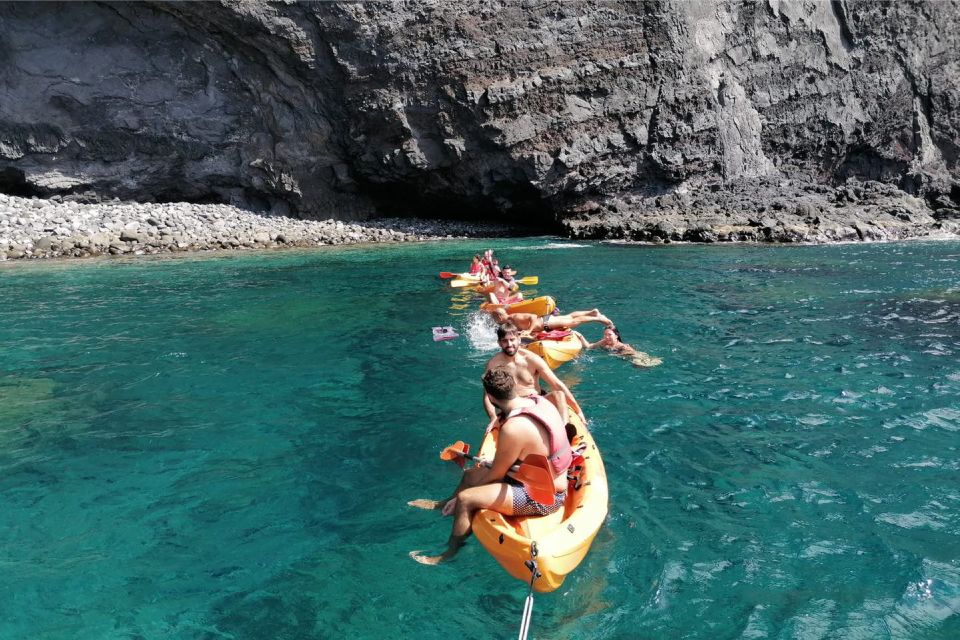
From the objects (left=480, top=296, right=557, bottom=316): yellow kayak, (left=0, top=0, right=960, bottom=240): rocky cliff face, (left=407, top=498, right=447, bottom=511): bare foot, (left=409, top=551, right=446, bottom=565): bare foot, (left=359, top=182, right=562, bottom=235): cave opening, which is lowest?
(left=409, top=551, right=446, bottom=565): bare foot

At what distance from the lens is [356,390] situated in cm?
770

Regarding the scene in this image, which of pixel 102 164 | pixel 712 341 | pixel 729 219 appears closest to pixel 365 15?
pixel 102 164

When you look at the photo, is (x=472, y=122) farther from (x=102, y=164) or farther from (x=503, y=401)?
(x=503, y=401)

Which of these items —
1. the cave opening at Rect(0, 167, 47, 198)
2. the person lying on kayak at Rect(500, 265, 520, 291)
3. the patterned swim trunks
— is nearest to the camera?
the patterned swim trunks

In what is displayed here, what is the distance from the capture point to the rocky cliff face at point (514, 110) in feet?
85.4

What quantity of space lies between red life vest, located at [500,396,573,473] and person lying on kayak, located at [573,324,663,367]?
4.47 meters

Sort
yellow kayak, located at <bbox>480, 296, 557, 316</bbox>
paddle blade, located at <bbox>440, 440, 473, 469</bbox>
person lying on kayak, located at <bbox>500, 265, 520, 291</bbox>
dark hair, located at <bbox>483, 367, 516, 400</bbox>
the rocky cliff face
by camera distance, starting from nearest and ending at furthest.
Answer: dark hair, located at <bbox>483, 367, 516, 400</bbox> → paddle blade, located at <bbox>440, 440, 473, 469</bbox> → yellow kayak, located at <bbox>480, 296, 557, 316</bbox> → person lying on kayak, located at <bbox>500, 265, 520, 291</bbox> → the rocky cliff face

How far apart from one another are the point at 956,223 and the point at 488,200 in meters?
20.4

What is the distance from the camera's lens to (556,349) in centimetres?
809

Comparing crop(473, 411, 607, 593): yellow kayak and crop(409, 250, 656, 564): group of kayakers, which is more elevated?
crop(409, 250, 656, 564): group of kayakers

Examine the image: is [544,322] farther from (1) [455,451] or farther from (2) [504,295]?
(1) [455,451]

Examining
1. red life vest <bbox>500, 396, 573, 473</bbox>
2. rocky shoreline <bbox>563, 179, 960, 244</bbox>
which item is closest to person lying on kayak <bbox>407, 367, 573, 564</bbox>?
→ red life vest <bbox>500, 396, 573, 473</bbox>

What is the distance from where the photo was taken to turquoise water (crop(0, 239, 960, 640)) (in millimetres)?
3697

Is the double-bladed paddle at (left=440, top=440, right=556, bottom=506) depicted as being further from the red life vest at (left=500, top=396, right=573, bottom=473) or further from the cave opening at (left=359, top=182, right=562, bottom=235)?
the cave opening at (left=359, top=182, right=562, bottom=235)
